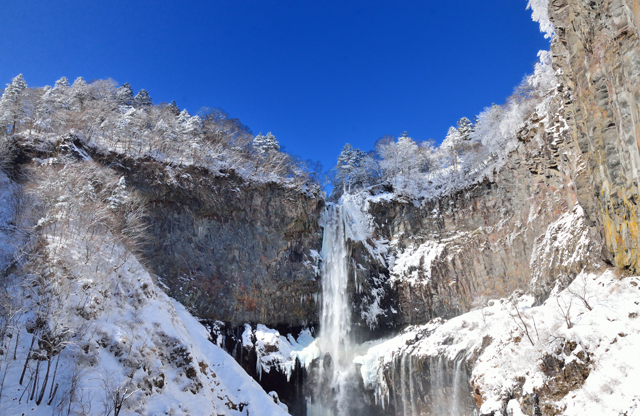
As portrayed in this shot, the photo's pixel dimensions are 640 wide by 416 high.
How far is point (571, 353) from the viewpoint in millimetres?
14047

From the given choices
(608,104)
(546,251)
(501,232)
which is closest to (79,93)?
(501,232)

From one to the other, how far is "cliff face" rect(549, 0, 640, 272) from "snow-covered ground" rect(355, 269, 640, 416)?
6.76ft

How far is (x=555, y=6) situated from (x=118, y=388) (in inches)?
961

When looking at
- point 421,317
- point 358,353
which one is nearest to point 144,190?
point 358,353

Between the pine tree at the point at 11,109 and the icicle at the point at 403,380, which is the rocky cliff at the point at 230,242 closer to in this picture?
the pine tree at the point at 11,109

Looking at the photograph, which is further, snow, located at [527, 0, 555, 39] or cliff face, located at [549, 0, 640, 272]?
snow, located at [527, 0, 555, 39]

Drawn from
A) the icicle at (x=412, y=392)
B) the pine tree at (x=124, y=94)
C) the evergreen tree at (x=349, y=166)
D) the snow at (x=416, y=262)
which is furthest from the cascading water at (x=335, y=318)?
the pine tree at (x=124, y=94)

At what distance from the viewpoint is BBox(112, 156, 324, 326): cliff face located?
27188mm

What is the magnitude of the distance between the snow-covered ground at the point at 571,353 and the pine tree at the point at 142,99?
4663cm

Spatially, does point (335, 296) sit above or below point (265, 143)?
below

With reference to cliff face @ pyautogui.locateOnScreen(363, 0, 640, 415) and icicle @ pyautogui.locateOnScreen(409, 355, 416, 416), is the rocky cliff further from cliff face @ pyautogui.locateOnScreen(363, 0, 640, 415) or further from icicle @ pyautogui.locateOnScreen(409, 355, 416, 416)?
icicle @ pyautogui.locateOnScreen(409, 355, 416, 416)

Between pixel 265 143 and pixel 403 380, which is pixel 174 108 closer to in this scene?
pixel 265 143

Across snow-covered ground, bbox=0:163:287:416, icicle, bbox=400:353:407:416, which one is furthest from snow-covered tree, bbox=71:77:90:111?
icicle, bbox=400:353:407:416

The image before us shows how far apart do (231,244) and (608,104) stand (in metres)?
24.9
